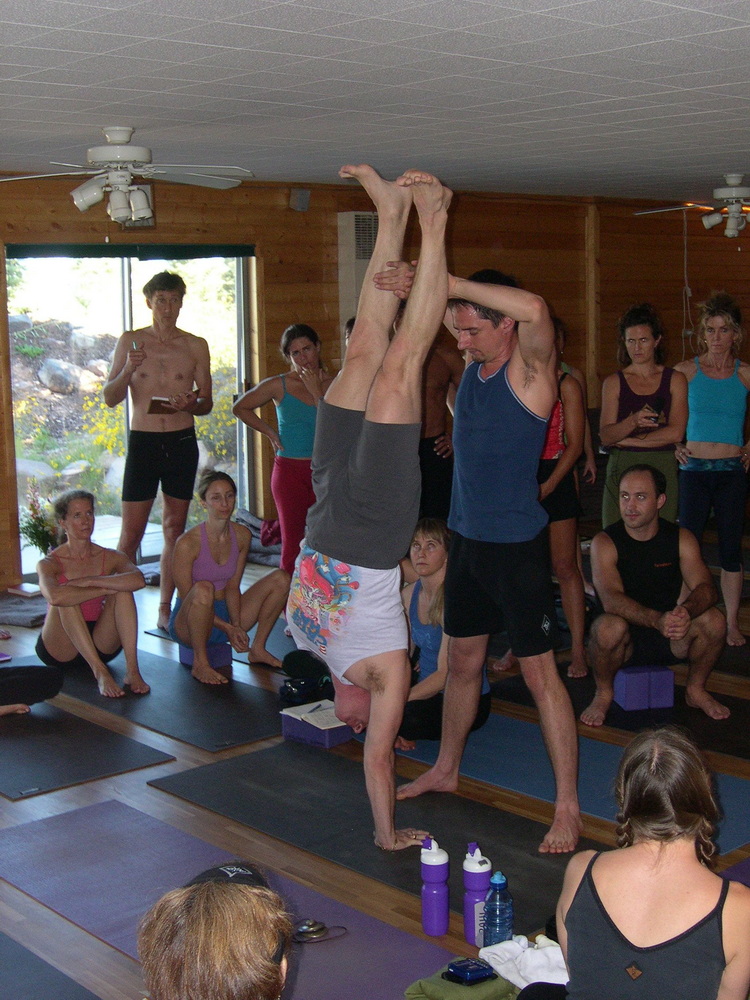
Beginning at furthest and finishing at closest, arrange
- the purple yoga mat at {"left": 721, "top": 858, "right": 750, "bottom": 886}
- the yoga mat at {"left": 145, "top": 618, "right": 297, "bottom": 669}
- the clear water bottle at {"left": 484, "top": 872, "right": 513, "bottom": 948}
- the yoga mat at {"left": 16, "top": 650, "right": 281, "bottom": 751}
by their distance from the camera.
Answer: the yoga mat at {"left": 145, "top": 618, "right": 297, "bottom": 669} < the yoga mat at {"left": 16, "top": 650, "right": 281, "bottom": 751} < the purple yoga mat at {"left": 721, "top": 858, "right": 750, "bottom": 886} < the clear water bottle at {"left": 484, "top": 872, "right": 513, "bottom": 948}

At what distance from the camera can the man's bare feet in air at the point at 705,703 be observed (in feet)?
13.8

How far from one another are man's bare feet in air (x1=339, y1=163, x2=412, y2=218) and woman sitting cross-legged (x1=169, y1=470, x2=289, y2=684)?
2362 mm

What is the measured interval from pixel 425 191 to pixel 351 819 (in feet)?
6.00

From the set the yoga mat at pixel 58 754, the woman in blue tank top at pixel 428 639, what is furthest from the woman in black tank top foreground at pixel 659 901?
the yoga mat at pixel 58 754

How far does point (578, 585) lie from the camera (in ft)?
15.3

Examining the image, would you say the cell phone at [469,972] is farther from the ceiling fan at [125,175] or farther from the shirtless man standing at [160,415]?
the shirtless man standing at [160,415]

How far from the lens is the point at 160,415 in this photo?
18.9ft

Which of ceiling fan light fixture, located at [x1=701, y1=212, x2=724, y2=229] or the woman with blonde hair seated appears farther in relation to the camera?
ceiling fan light fixture, located at [x1=701, y1=212, x2=724, y2=229]

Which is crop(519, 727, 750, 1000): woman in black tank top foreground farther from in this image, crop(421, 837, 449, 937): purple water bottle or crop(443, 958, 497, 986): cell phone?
crop(421, 837, 449, 937): purple water bottle

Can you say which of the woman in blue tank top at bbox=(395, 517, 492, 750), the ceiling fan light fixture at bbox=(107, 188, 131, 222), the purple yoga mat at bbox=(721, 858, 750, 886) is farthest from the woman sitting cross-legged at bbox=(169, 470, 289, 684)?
the purple yoga mat at bbox=(721, 858, 750, 886)

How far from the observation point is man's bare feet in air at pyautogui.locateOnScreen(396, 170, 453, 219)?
8.43ft

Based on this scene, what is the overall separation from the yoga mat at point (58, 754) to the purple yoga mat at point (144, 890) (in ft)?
0.86

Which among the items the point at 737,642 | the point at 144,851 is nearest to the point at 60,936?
the point at 144,851

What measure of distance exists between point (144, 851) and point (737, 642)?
2983 mm
